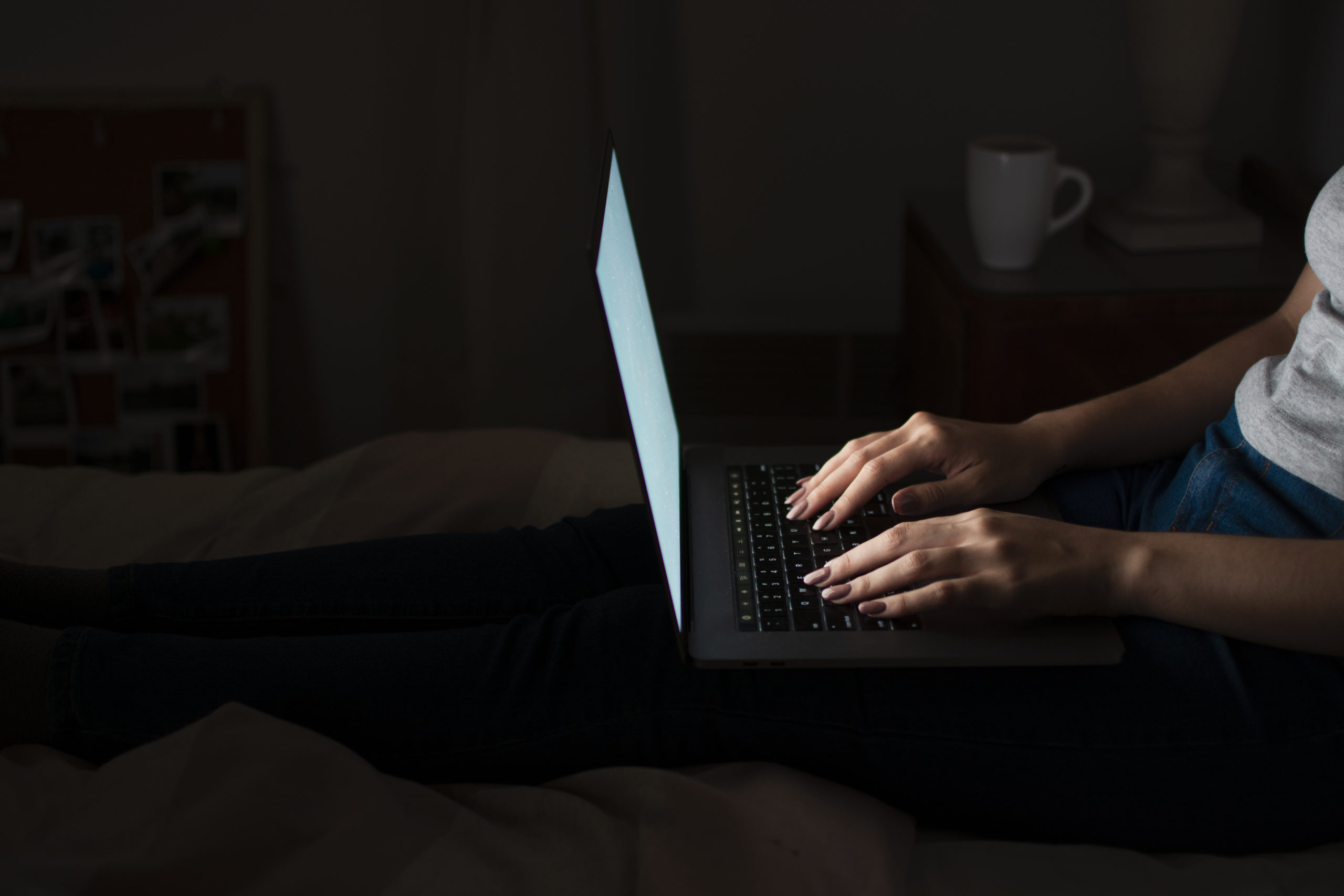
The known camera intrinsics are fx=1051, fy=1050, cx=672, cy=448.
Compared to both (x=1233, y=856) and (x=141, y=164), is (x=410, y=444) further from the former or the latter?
(x=141, y=164)

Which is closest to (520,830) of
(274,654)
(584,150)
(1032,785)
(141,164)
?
(274,654)

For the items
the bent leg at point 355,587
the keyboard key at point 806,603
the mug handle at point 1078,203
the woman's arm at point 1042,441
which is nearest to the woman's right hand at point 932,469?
the woman's arm at point 1042,441

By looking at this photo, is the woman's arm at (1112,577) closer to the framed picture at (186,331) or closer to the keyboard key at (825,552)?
the keyboard key at (825,552)

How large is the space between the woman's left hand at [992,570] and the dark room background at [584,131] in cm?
119

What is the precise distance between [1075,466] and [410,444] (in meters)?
0.71

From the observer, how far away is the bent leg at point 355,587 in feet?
2.77

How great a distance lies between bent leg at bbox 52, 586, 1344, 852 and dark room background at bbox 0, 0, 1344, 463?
1211 millimetres

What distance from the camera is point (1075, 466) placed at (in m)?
0.94

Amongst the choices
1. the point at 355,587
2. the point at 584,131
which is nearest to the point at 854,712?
the point at 355,587

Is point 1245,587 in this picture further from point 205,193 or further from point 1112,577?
point 205,193

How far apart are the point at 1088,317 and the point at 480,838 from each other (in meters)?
1.01

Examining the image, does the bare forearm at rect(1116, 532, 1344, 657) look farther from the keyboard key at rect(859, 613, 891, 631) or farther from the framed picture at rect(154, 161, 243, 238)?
the framed picture at rect(154, 161, 243, 238)

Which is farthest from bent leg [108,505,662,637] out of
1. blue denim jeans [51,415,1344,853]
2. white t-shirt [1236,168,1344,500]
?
white t-shirt [1236,168,1344,500]

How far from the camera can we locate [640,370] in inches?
32.9
